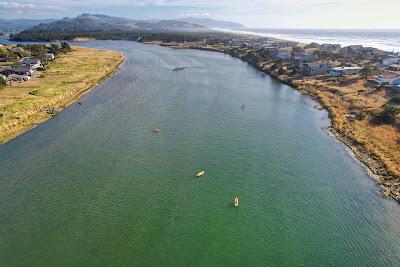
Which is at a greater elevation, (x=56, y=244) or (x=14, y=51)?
(x=14, y=51)

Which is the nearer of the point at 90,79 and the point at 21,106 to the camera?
the point at 21,106

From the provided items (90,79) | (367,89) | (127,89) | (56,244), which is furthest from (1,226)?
(367,89)

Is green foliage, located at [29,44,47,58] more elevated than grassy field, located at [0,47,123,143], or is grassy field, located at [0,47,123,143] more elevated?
green foliage, located at [29,44,47,58]

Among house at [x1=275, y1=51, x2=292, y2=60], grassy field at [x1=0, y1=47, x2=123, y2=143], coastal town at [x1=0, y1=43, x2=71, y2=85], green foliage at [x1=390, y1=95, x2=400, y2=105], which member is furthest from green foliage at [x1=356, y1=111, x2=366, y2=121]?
coastal town at [x1=0, y1=43, x2=71, y2=85]

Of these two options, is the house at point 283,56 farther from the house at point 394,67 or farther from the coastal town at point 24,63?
the coastal town at point 24,63

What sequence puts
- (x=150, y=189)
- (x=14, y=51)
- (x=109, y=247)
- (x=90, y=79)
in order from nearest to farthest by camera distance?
(x=109, y=247), (x=150, y=189), (x=90, y=79), (x=14, y=51)

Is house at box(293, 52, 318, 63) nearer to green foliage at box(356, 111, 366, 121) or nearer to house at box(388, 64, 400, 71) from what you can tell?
house at box(388, 64, 400, 71)

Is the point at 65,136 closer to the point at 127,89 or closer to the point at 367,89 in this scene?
the point at 127,89

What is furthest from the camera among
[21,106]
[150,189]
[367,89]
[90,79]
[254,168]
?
[90,79]
